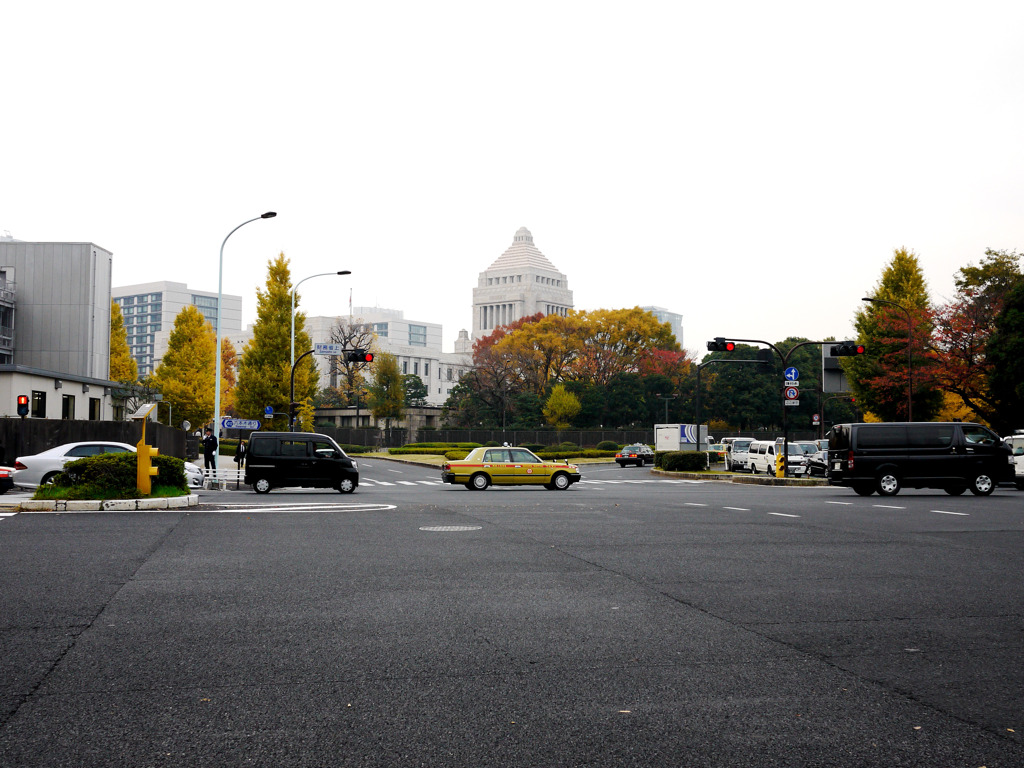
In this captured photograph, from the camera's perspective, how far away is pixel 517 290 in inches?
6634

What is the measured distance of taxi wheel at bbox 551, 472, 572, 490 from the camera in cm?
3075

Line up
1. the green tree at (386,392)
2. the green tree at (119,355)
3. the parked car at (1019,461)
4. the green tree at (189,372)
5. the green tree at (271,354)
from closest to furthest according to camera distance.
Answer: the parked car at (1019,461), the green tree at (271,354), the green tree at (189,372), the green tree at (119,355), the green tree at (386,392)

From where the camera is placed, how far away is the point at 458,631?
7.06 meters

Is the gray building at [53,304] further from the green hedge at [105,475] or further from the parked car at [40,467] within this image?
the green hedge at [105,475]

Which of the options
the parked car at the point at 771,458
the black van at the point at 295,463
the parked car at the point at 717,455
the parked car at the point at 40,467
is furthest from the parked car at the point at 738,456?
the parked car at the point at 40,467

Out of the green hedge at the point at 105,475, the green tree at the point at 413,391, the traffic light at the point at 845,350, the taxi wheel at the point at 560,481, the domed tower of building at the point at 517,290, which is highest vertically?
the domed tower of building at the point at 517,290

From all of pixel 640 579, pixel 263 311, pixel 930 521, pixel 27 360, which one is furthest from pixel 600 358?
pixel 640 579

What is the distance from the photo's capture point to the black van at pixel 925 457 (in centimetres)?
2481

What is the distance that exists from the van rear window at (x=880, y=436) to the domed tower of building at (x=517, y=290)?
5540 inches

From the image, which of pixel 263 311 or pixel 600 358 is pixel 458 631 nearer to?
pixel 263 311

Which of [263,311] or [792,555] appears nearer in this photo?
[792,555]

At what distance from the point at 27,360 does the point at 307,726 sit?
6344 centimetres

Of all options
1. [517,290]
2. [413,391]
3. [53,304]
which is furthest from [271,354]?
[517,290]

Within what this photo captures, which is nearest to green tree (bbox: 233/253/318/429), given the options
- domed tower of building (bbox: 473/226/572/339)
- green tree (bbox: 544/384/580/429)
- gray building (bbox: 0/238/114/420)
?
gray building (bbox: 0/238/114/420)
